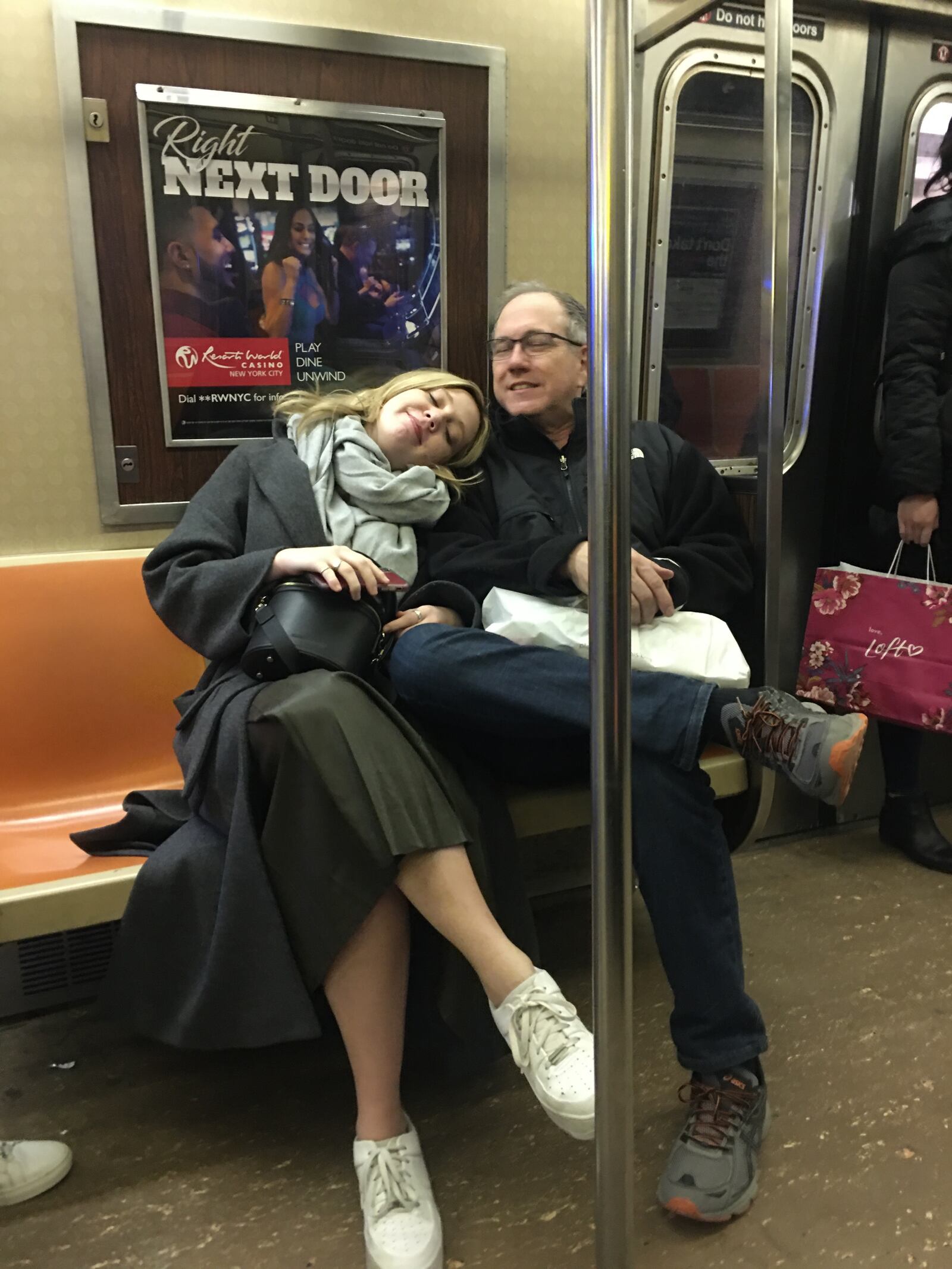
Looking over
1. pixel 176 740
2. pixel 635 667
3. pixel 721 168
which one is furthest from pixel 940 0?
pixel 176 740

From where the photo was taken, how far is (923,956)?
231 cm

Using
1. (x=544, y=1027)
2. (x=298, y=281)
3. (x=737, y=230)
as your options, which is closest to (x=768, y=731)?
(x=544, y=1027)

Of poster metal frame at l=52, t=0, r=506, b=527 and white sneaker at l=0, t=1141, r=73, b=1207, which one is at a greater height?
poster metal frame at l=52, t=0, r=506, b=527

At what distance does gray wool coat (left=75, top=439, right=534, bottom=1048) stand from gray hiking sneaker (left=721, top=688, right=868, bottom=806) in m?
0.48

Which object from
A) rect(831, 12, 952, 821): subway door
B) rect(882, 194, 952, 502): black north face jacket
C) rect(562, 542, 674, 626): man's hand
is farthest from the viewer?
rect(831, 12, 952, 821): subway door

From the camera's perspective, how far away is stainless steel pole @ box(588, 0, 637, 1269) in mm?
911

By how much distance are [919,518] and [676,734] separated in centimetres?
143

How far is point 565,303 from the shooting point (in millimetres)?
2260

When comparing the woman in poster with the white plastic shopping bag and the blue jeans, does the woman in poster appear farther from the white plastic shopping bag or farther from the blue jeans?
the blue jeans

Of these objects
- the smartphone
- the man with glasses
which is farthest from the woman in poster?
the smartphone

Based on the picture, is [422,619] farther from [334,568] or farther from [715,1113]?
[715,1113]

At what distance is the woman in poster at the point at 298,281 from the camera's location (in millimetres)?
2303

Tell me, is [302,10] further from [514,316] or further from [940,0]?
[940,0]

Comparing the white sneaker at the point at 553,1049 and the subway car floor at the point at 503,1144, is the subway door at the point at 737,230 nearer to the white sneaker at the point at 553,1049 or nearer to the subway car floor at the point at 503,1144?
the subway car floor at the point at 503,1144
